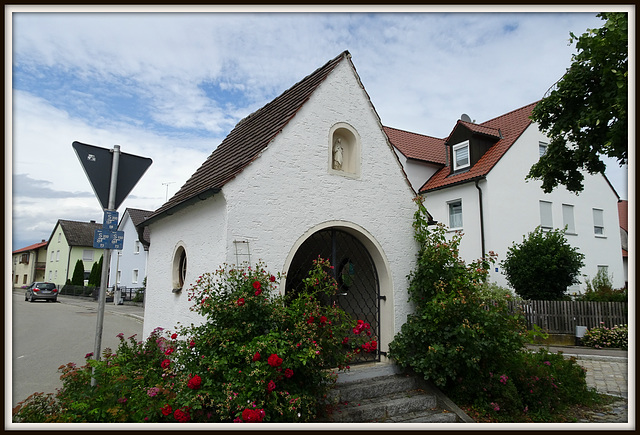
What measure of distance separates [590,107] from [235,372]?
10.7 metres

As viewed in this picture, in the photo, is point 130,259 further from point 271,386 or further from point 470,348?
point 271,386

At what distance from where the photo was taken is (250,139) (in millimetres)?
7570

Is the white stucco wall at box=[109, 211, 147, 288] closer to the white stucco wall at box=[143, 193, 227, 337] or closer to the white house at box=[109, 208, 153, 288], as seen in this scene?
the white house at box=[109, 208, 153, 288]

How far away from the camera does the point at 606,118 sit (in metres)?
10.1

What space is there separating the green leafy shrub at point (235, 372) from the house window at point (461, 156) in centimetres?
1714

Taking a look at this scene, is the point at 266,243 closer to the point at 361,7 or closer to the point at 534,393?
the point at 361,7

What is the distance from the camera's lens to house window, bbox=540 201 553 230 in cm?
2054

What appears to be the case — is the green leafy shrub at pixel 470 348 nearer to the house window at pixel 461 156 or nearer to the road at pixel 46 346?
the road at pixel 46 346

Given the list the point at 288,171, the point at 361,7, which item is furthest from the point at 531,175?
the point at 361,7

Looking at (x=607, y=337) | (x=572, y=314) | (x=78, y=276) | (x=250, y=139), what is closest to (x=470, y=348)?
(x=250, y=139)

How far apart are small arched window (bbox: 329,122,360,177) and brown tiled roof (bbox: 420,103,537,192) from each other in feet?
43.0

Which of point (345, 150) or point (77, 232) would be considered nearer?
point (345, 150)

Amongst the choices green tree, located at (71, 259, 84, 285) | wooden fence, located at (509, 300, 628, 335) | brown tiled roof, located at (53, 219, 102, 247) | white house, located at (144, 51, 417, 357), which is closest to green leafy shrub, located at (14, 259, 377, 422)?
white house, located at (144, 51, 417, 357)

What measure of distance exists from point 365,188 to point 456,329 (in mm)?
2659
